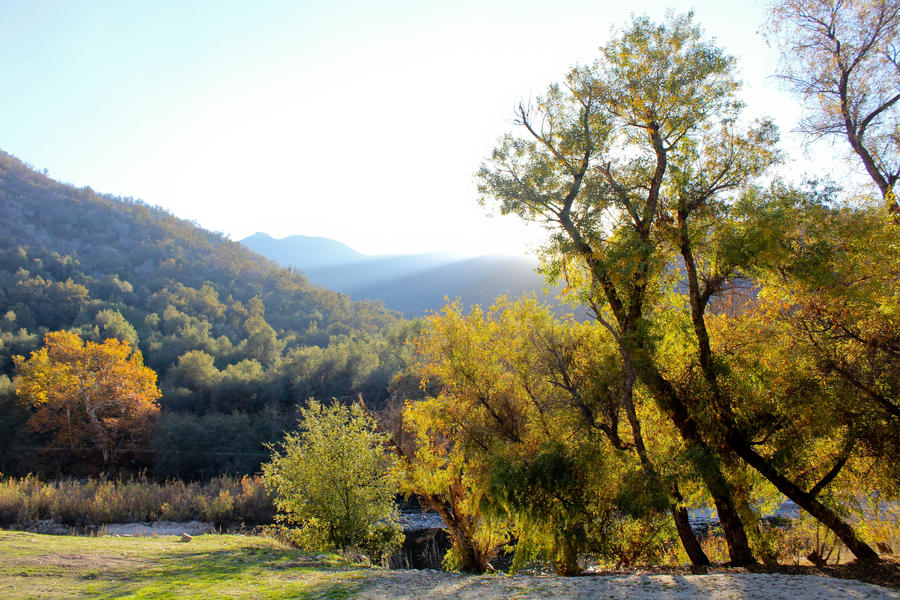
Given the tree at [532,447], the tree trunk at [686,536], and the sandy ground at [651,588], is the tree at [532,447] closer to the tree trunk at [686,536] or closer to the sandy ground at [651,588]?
the tree trunk at [686,536]

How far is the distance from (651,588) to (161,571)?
10067mm

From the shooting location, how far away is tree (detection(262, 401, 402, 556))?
17625 millimetres

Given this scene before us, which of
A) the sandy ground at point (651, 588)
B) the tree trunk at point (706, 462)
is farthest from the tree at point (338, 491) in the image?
the tree trunk at point (706, 462)

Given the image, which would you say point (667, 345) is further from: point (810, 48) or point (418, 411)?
point (810, 48)

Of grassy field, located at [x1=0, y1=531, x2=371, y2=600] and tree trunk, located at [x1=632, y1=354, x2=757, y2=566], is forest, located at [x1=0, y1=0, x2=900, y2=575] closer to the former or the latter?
tree trunk, located at [x1=632, y1=354, x2=757, y2=566]

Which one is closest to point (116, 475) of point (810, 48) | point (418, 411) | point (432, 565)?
point (432, 565)

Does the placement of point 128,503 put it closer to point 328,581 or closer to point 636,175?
point 328,581

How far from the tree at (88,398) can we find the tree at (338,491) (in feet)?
95.3

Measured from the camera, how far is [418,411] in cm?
1720

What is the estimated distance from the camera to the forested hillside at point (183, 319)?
44594mm

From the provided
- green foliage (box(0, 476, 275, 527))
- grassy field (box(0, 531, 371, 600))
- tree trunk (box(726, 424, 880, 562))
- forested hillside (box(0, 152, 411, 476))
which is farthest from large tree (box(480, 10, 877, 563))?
forested hillside (box(0, 152, 411, 476))

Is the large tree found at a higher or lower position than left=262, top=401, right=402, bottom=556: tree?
higher

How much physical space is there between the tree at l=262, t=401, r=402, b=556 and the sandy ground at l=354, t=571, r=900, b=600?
773 cm

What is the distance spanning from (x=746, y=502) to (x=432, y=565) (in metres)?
14.5
